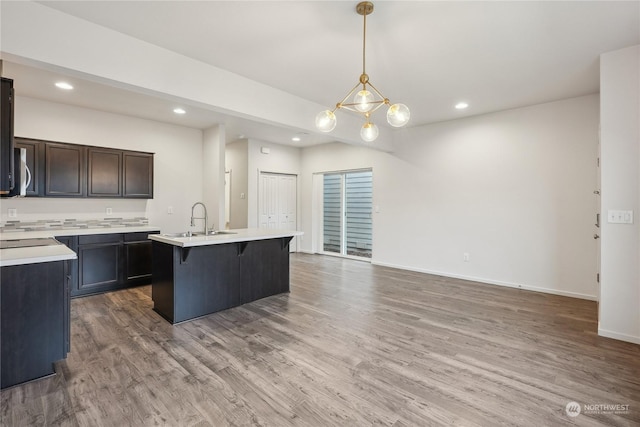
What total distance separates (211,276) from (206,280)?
0.23ft

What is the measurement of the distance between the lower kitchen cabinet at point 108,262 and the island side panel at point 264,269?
1.93 metres

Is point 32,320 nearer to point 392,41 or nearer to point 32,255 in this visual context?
point 32,255

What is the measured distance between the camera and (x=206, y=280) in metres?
3.51

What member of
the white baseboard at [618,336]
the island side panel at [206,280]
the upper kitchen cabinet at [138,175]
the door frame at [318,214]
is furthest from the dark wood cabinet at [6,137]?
the door frame at [318,214]

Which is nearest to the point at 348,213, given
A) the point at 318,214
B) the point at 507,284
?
the point at 318,214

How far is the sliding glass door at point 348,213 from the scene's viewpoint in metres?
6.94

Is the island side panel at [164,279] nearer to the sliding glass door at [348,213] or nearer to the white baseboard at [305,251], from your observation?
the sliding glass door at [348,213]

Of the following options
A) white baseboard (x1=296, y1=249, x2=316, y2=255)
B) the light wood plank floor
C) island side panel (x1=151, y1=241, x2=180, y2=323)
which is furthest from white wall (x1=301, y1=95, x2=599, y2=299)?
island side panel (x1=151, y1=241, x2=180, y2=323)

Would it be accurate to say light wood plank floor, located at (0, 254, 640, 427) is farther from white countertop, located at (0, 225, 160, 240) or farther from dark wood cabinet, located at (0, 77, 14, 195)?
dark wood cabinet, located at (0, 77, 14, 195)

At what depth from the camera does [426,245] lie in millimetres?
5691

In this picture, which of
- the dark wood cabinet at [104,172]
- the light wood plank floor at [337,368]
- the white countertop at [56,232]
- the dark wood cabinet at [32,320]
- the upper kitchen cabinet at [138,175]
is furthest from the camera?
the upper kitchen cabinet at [138,175]

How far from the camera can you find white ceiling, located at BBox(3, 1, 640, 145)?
7.58 feet

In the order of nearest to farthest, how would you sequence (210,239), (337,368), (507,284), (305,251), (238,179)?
1. (337,368)
2. (210,239)
3. (507,284)
4. (238,179)
5. (305,251)

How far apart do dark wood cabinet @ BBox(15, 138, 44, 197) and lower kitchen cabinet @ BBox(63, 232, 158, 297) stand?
79 centimetres
